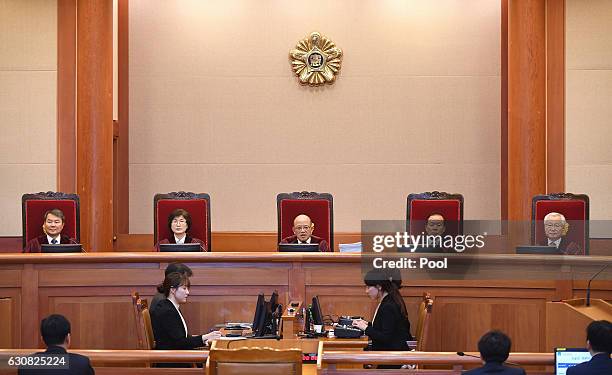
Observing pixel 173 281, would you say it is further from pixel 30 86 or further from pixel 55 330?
pixel 30 86

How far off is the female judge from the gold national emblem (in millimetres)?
2890

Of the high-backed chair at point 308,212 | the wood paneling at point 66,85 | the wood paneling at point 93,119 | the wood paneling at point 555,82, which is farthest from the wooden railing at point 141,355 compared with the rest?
the wood paneling at point 555,82

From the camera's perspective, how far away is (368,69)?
8.93 m

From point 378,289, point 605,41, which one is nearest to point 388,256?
point 378,289

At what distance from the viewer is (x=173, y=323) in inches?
203

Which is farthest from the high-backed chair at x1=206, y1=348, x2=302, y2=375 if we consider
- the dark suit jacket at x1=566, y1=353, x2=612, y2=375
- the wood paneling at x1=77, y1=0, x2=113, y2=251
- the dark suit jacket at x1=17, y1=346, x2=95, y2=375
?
the wood paneling at x1=77, y1=0, x2=113, y2=251

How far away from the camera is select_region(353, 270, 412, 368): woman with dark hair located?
5.07 m

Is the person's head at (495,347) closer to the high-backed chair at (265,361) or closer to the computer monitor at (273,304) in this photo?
the high-backed chair at (265,361)

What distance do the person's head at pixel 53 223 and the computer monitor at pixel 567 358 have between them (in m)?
4.31

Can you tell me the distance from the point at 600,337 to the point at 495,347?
44cm

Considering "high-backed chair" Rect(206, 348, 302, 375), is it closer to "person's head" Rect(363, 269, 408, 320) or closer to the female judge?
"person's head" Rect(363, 269, 408, 320)

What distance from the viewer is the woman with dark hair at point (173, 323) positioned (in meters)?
5.12

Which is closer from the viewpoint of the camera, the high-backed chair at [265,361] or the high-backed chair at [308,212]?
the high-backed chair at [265,361]

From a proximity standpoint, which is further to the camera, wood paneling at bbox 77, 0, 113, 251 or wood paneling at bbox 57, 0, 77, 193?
wood paneling at bbox 57, 0, 77, 193
